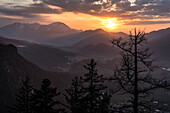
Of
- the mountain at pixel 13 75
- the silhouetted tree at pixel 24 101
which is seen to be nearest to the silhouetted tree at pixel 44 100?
the silhouetted tree at pixel 24 101

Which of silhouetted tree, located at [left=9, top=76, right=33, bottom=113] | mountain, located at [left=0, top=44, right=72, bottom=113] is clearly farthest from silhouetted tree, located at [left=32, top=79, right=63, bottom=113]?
mountain, located at [left=0, top=44, right=72, bottom=113]

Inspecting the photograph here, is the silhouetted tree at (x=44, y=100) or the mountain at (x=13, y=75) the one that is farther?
the mountain at (x=13, y=75)

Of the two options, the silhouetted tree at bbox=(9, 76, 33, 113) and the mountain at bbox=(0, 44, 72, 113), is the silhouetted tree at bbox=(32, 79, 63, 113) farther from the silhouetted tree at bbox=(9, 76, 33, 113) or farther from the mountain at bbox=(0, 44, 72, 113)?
the mountain at bbox=(0, 44, 72, 113)

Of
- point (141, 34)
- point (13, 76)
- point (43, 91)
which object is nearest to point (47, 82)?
point (43, 91)

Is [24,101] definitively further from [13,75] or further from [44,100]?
[13,75]

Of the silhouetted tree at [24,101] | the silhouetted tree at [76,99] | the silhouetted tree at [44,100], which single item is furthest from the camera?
the silhouetted tree at [24,101]

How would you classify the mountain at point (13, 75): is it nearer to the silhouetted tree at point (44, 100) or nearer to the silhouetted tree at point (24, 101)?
the silhouetted tree at point (24, 101)

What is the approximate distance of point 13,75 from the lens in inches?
4134

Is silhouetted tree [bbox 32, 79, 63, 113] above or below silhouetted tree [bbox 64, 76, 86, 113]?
above

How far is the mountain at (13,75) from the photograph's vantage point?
8843cm

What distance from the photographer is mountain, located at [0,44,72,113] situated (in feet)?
290

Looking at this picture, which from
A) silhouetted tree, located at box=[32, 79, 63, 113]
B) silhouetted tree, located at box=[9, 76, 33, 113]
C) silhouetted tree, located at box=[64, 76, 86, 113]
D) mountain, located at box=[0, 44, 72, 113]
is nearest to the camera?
silhouetted tree, located at box=[32, 79, 63, 113]

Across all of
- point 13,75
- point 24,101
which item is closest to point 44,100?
point 24,101

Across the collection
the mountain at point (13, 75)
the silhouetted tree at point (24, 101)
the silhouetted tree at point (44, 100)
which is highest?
the silhouetted tree at point (44, 100)
